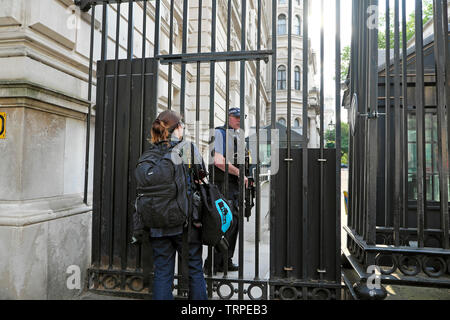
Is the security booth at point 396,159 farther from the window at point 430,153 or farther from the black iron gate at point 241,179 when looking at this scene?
the window at point 430,153

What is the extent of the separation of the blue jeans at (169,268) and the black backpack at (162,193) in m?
0.26

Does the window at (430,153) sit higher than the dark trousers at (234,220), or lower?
higher

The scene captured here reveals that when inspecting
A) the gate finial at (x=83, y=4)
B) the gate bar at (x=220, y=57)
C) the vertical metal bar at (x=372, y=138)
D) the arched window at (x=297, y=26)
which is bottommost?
the vertical metal bar at (x=372, y=138)

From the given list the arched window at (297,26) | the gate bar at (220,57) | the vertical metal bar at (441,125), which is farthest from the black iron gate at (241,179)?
the arched window at (297,26)

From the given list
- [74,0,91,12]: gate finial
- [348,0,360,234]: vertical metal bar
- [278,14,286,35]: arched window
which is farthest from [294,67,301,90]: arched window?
[74,0,91,12]: gate finial

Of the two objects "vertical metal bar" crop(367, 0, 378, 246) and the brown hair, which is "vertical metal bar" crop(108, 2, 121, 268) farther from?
"vertical metal bar" crop(367, 0, 378, 246)

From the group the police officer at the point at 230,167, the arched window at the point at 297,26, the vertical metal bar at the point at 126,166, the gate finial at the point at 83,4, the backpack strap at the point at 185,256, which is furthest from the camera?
the arched window at the point at 297,26

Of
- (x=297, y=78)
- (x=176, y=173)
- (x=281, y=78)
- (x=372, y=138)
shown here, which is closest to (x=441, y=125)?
(x=372, y=138)

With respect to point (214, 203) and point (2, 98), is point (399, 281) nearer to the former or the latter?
point (214, 203)

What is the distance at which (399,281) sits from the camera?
8.99ft

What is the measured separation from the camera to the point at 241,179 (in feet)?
10.6

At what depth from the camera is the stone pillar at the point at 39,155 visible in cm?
292

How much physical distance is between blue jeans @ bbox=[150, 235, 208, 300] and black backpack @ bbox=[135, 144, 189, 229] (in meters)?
0.26
